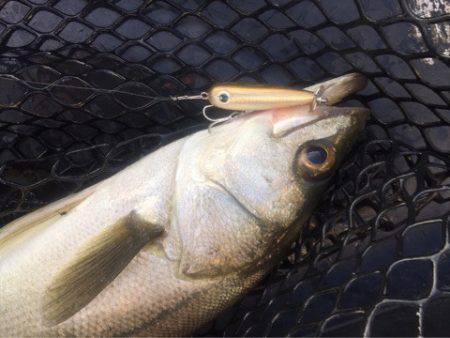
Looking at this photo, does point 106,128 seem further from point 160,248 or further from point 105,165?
point 160,248

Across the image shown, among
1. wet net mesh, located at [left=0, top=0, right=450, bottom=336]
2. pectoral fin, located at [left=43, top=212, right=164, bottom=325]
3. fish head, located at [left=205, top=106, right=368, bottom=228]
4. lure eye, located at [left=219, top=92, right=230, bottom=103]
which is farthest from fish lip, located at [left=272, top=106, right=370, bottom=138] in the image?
pectoral fin, located at [left=43, top=212, right=164, bottom=325]

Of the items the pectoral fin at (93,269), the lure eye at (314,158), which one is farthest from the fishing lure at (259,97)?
the pectoral fin at (93,269)

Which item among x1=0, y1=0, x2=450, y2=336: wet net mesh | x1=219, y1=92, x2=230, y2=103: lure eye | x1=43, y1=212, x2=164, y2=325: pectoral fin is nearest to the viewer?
x1=43, y1=212, x2=164, y2=325: pectoral fin

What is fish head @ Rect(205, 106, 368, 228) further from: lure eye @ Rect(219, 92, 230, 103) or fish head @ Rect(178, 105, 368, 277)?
lure eye @ Rect(219, 92, 230, 103)

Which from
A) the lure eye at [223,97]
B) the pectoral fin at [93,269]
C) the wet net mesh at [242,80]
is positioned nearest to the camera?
the pectoral fin at [93,269]

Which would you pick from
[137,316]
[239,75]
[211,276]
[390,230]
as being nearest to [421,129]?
[390,230]

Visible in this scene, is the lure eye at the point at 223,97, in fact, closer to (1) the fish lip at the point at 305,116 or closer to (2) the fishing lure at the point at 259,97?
(2) the fishing lure at the point at 259,97
